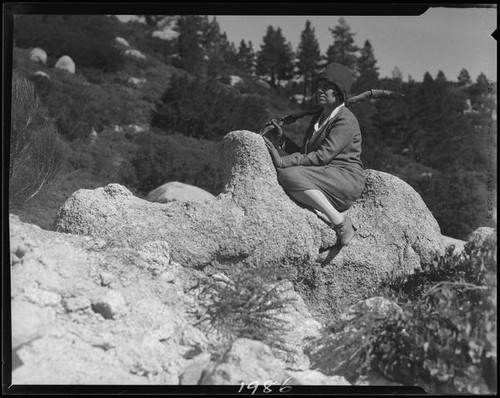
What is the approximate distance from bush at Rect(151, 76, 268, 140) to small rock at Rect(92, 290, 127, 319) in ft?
44.8

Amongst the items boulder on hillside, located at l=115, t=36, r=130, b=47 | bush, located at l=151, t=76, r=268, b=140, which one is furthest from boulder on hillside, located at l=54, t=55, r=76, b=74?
boulder on hillside, located at l=115, t=36, r=130, b=47

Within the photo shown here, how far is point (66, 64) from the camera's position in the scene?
21.6 metres

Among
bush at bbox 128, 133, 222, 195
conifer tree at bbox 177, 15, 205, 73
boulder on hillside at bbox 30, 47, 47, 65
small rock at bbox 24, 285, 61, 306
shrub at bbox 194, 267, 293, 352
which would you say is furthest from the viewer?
conifer tree at bbox 177, 15, 205, 73

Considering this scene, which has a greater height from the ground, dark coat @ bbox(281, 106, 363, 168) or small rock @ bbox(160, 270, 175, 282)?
dark coat @ bbox(281, 106, 363, 168)

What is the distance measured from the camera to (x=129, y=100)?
68.0ft

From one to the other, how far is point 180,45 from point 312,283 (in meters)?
24.7

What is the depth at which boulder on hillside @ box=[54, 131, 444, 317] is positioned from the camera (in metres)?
4.59

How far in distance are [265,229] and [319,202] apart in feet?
1.56

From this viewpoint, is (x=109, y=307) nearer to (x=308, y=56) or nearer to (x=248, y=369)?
(x=248, y=369)

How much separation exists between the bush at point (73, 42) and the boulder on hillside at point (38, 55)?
366 mm

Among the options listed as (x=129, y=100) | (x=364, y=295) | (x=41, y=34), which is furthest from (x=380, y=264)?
(x=41, y=34)

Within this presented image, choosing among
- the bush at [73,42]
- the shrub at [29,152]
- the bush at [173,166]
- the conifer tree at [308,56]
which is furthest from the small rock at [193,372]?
the bush at [73,42]

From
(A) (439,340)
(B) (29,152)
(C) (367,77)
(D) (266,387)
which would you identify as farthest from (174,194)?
(C) (367,77)

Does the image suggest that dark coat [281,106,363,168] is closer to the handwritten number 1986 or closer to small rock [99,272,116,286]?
small rock [99,272,116,286]
